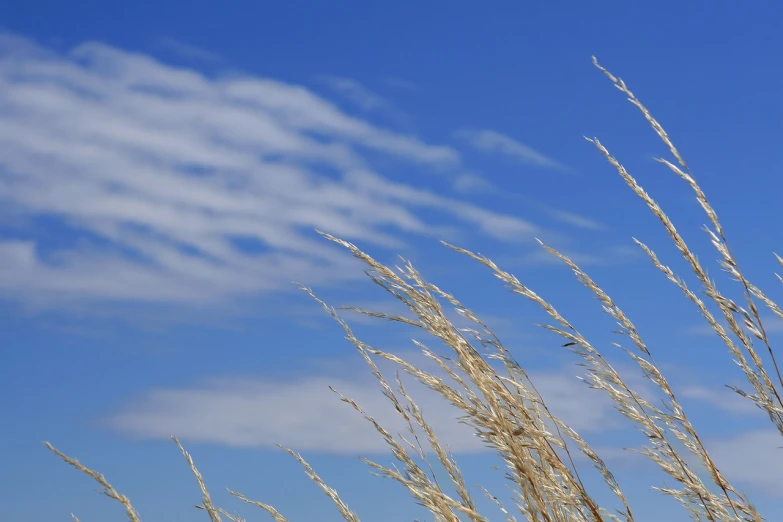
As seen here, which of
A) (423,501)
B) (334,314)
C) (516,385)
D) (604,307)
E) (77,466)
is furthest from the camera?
(77,466)

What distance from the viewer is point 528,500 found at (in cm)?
206

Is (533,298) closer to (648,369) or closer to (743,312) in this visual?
(648,369)

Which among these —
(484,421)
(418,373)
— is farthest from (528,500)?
(418,373)

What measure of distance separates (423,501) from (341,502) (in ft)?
1.87

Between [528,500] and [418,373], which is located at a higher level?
[418,373]

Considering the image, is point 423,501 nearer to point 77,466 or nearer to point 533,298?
point 533,298

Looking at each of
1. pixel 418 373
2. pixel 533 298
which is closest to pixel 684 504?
pixel 533 298

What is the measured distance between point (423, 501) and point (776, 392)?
3.59 feet

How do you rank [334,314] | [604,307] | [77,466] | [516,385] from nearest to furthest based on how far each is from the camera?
[516,385]
[604,307]
[334,314]
[77,466]

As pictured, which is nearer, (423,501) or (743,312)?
(423,501)

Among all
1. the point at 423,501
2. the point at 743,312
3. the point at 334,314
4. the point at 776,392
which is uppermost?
the point at 334,314

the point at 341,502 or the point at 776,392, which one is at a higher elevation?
the point at 776,392

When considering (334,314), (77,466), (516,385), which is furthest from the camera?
(77,466)

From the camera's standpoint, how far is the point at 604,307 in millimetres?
2365
